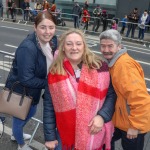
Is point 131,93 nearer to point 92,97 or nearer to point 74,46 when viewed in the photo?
point 92,97

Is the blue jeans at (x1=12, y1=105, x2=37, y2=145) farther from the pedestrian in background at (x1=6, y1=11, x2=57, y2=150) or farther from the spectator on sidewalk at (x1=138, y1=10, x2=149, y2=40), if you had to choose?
the spectator on sidewalk at (x1=138, y1=10, x2=149, y2=40)

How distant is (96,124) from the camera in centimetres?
220

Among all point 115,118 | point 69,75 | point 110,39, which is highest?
point 110,39

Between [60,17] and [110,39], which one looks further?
[60,17]

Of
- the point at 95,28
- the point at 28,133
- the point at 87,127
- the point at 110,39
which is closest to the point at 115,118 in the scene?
the point at 87,127

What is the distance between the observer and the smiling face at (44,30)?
8.71 ft

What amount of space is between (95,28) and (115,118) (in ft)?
47.0

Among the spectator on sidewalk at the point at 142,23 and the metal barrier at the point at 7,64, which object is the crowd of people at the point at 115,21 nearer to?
the spectator on sidewalk at the point at 142,23

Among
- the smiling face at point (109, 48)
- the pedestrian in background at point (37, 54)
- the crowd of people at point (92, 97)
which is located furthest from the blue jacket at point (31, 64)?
the smiling face at point (109, 48)

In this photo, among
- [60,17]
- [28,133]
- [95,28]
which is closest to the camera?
[28,133]

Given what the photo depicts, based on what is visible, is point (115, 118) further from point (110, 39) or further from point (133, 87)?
point (110, 39)

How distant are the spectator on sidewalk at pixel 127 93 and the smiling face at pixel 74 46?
295 mm

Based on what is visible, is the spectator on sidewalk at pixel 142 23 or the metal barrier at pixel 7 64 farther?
the spectator on sidewalk at pixel 142 23

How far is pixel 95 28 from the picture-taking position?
1634cm
